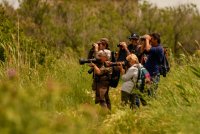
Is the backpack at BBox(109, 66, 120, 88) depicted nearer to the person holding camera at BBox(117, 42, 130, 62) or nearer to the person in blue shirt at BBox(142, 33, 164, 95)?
the person in blue shirt at BBox(142, 33, 164, 95)

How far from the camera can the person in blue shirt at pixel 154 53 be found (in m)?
9.35

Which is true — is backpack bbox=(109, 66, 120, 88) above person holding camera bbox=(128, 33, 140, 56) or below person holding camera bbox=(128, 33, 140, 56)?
below

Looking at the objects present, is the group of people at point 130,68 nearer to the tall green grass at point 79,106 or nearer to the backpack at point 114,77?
the backpack at point 114,77

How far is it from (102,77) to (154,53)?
3.49ft

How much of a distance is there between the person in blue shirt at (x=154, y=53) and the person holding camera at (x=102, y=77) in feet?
2.36

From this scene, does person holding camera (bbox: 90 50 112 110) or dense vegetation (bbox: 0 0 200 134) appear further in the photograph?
person holding camera (bbox: 90 50 112 110)

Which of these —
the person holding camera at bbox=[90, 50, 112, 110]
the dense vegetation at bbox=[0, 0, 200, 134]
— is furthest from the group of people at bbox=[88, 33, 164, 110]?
the dense vegetation at bbox=[0, 0, 200, 134]

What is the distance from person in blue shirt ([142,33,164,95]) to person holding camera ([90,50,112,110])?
719 millimetres

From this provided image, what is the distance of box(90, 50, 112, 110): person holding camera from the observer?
31.5 feet

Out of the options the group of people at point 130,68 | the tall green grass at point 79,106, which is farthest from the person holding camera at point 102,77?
the tall green grass at point 79,106

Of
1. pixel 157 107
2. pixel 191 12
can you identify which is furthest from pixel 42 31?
pixel 157 107

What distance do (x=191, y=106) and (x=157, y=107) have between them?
2.27 feet

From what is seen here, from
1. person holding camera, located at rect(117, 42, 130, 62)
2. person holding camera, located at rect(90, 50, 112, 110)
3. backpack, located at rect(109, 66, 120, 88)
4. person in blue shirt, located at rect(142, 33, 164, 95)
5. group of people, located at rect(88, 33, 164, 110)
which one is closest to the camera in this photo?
group of people, located at rect(88, 33, 164, 110)

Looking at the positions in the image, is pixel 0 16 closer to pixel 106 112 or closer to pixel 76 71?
pixel 76 71
